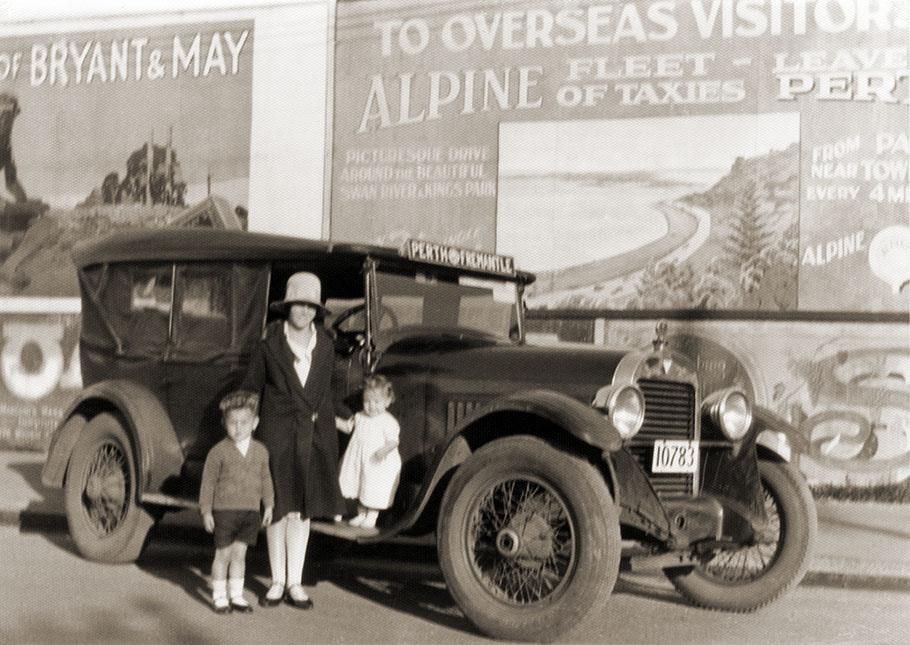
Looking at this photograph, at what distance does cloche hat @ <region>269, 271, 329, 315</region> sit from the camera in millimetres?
6387

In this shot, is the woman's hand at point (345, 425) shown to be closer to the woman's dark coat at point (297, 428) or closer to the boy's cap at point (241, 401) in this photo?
the woman's dark coat at point (297, 428)

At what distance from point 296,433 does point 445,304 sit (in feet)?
4.35

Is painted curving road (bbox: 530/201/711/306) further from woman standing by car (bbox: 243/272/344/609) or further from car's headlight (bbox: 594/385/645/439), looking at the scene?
car's headlight (bbox: 594/385/645/439)

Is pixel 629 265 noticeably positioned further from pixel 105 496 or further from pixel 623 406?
pixel 623 406

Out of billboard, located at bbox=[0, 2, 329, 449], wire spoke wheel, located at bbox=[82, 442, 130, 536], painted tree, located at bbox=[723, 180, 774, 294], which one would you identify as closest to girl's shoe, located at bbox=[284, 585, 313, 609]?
wire spoke wheel, located at bbox=[82, 442, 130, 536]

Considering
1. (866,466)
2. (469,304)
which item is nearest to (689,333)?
(866,466)

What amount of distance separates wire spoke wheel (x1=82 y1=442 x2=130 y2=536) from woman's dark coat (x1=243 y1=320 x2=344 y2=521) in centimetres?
172

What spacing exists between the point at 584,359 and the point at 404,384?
0.96 meters

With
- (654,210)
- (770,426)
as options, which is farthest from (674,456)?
(654,210)

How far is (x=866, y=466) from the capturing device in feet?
37.1

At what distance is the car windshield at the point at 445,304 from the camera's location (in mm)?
6789

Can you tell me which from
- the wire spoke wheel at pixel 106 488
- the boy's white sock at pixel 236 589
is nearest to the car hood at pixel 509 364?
the boy's white sock at pixel 236 589

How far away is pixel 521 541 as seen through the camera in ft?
18.8

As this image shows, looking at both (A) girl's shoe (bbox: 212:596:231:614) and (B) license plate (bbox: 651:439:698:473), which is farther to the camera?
(B) license plate (bbox: 651:439:698:473)
